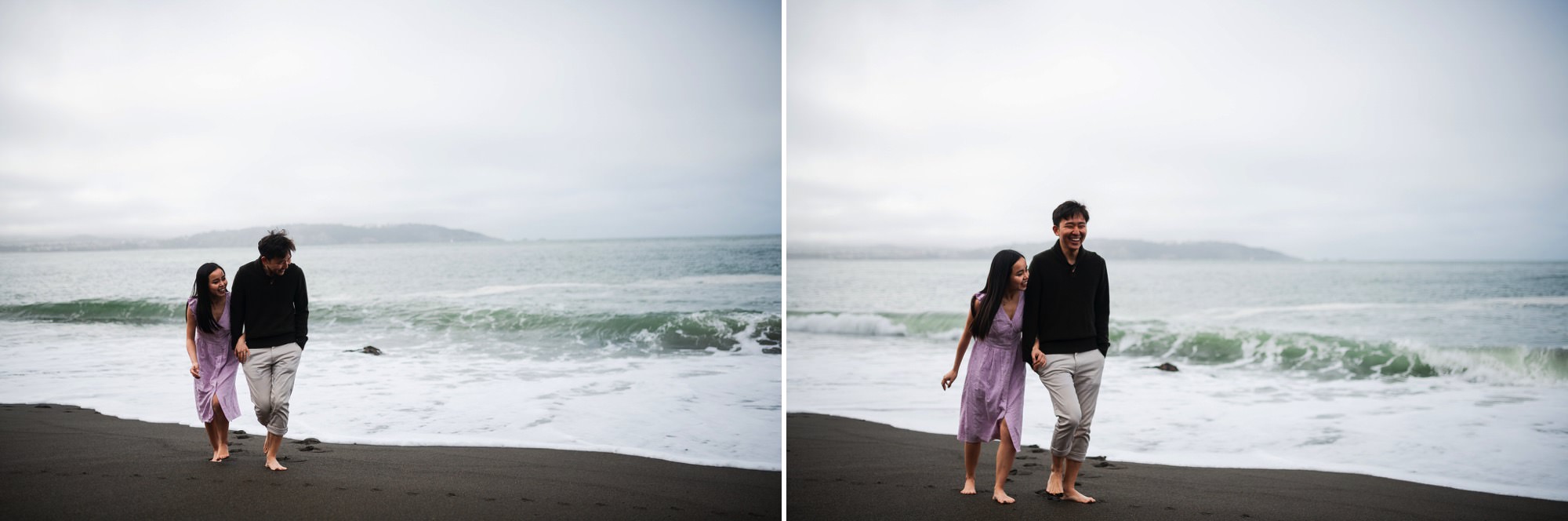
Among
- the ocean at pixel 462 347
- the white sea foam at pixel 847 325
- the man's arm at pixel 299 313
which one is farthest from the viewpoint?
the white sea foam at pixel 847 325

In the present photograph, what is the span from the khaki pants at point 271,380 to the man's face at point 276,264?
29 cm

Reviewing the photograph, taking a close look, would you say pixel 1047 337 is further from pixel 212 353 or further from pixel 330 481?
pixel 212 353

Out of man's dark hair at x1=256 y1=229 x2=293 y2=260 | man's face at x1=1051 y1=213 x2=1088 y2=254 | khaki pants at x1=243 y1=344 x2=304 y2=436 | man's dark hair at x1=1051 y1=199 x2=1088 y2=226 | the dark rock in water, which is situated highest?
man's dark hair at x1=1051 y1=199 x2=1088 y2=226

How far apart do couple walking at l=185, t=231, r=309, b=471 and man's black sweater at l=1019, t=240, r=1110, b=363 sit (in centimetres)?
266

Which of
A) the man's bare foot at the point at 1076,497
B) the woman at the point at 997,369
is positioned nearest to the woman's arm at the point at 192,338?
the woman at the point at 997,369

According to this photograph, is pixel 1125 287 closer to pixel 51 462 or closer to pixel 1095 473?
pixel 1095 473

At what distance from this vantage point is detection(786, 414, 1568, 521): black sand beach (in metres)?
3.30

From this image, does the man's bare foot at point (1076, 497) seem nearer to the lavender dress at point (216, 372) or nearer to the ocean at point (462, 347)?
the ocean at point (462, 347)

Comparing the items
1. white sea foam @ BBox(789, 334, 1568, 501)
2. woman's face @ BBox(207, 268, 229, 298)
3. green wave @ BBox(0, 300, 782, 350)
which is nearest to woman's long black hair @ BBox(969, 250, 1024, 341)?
white sea foam @ BBox(789, 334, 1568, 501)

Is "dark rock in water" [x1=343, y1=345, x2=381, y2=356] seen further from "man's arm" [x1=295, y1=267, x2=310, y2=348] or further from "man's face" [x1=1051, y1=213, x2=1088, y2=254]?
"man's face" [x1=1051, y1=213, x2=1088, y2=254]

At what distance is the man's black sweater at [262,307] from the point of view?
3.31m

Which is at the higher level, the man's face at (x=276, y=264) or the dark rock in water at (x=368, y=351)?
the man's face at (x=276, y=264)

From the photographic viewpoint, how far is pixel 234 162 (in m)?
10.9

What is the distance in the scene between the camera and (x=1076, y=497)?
11.0 ft
